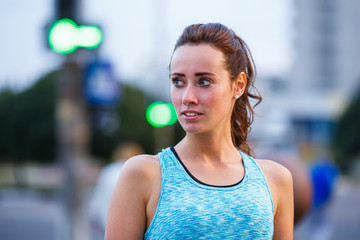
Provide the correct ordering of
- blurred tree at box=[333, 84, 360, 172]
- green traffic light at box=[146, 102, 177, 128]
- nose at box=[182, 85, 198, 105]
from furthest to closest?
blurred tree at box=[333, 84, 360, 172]
green traffic light at box=[146, 102, 177, 128]
nose at box=[182, 85, 198, 105]

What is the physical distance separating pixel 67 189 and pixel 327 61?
6320 centimetres

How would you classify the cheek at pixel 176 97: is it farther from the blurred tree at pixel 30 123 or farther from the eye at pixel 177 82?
the blurred tree at pixel 30 123

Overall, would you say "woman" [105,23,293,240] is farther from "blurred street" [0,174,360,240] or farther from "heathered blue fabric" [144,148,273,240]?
"blurred street" [0,174,360,240]

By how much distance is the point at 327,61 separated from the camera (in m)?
65.5

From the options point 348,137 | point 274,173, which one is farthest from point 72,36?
point 348,137

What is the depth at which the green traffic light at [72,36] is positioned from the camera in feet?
19.5

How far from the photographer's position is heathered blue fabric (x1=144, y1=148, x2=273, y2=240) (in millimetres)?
1635

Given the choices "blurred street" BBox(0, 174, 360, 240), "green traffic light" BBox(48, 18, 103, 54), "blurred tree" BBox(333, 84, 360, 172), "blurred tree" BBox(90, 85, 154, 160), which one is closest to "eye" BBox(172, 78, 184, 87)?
"green traffic light" BBox(48, 18, 103, 54)

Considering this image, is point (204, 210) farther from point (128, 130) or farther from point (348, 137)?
point (348, 137)

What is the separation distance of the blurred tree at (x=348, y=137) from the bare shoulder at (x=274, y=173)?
26714 millimetres

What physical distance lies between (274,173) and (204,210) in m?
0.41

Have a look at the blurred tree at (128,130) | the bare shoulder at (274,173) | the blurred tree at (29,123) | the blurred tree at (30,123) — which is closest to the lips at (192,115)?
the bare shoulder at (274,173)

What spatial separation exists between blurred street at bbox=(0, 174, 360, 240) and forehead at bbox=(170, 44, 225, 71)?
548 cm

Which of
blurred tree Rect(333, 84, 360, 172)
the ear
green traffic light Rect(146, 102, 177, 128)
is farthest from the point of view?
blurred tree Rect(333, 84, 360, 172)
